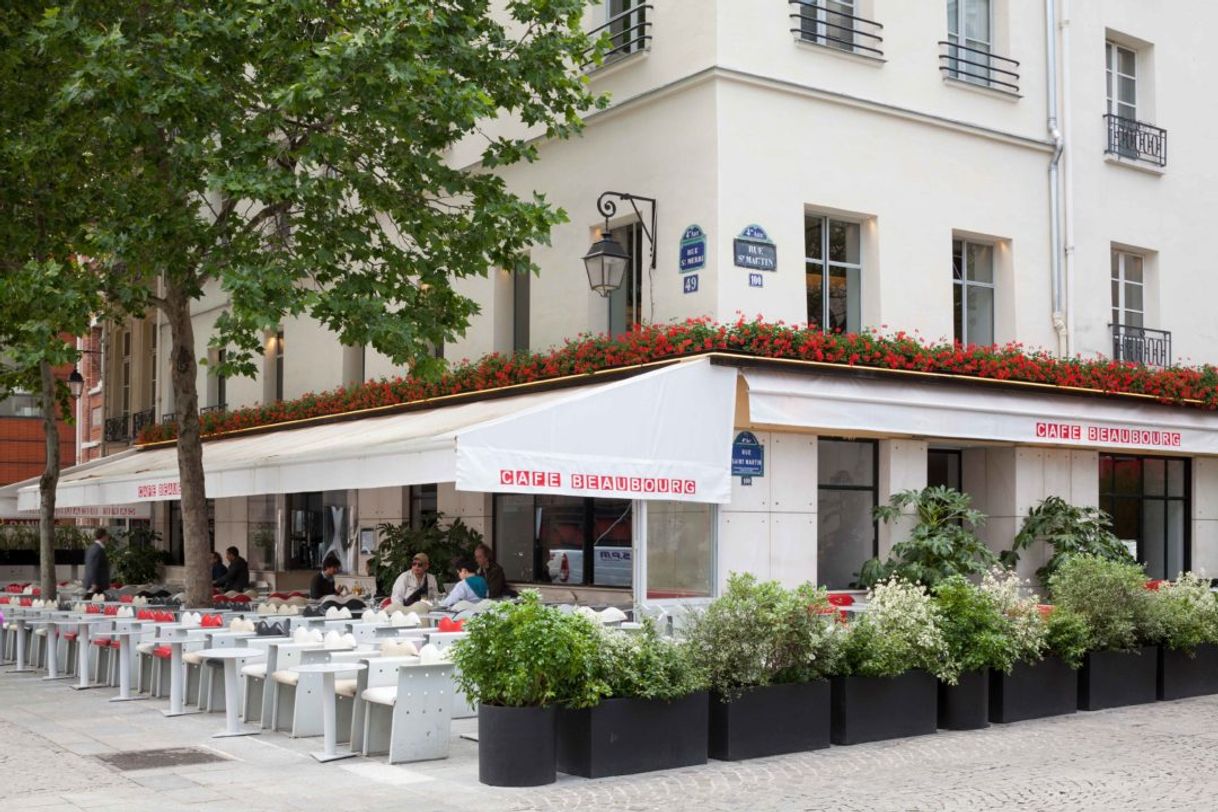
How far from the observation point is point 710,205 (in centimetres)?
1600

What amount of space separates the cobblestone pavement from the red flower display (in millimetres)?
5087

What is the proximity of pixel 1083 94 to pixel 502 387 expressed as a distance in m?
8.97

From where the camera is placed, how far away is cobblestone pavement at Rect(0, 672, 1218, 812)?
29.5 feet

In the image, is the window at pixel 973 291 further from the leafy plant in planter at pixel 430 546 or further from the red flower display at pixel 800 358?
the leafy plant in planter at pixel 430 546

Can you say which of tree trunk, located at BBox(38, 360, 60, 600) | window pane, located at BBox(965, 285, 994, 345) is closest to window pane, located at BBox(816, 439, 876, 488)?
window pane, located at BBox(965, 285, 994, 345)

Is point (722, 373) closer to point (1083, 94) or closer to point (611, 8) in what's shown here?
point (611, 8)

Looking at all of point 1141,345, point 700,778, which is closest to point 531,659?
point 700,778

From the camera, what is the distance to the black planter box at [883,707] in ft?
36.6

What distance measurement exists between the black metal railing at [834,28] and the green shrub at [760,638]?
830 centimetres

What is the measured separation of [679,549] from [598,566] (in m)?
1.83

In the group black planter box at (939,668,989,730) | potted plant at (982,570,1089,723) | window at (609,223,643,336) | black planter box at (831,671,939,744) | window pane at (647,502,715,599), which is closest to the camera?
black planter box at (831,671,939,744)

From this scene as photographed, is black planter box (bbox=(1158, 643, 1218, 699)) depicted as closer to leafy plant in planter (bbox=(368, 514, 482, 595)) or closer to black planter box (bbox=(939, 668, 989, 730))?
black planter box (bbox=(939, 668, 989, 730))

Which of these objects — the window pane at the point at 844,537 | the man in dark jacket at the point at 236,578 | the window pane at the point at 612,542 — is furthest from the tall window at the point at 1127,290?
the man in dark jacket at the point at 236,578

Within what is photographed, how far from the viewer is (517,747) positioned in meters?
9.51
